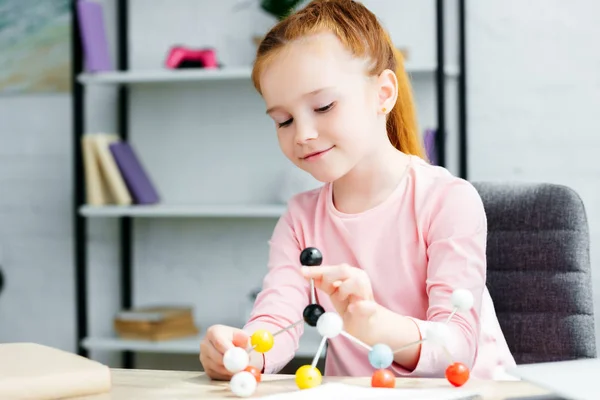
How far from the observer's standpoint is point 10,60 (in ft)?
10.9

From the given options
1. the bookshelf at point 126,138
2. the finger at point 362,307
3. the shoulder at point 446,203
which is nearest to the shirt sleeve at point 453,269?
the shoulder at point 446,203

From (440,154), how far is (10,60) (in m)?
1.75

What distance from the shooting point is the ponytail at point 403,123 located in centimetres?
136

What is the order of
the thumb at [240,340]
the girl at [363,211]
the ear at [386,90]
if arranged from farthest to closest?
1. the ear at [386,90]
2. the girl at [363,211]
3. the thumb at [240,340]

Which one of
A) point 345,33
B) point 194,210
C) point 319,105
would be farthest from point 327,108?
point 194,210

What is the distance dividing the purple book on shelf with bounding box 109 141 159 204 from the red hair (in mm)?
1787

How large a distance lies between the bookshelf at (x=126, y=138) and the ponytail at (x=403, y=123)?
1320mm

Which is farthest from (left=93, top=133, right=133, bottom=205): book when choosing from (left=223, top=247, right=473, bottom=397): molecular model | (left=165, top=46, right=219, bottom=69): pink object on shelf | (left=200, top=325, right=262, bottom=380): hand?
(left=223, top=247, right=473, bottom=397): molecular model

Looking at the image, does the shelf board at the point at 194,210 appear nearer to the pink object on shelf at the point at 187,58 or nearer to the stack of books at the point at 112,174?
the stack of books at the point at 112,174

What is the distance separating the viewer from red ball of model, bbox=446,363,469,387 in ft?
2.71

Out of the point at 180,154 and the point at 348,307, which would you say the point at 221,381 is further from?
the point at 180,154

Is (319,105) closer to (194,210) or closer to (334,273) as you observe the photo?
(334,273)

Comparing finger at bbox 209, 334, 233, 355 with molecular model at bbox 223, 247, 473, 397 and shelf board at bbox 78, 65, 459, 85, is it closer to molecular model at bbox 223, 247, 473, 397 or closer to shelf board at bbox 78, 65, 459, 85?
molecular model at bbox 223, 247, 473, 397

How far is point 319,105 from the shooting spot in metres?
1.11
